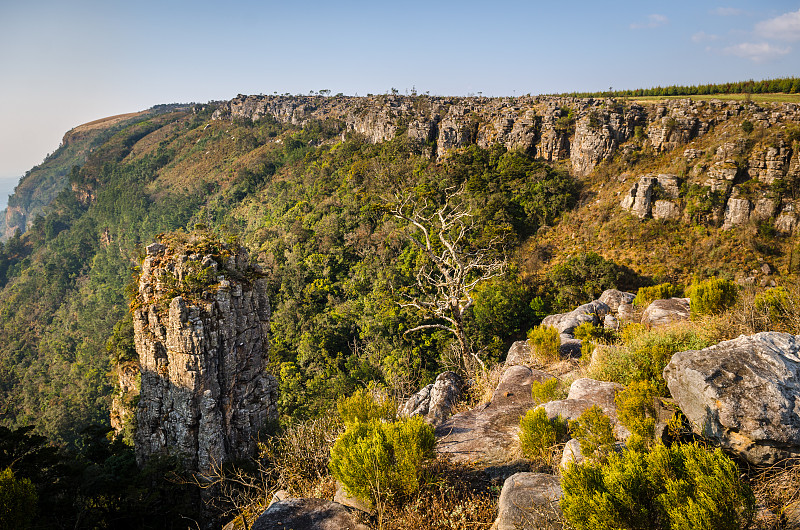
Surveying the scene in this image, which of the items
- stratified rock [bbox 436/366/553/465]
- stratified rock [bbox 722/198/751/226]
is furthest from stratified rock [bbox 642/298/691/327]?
stratified rock [bbox 722/198/751/226]

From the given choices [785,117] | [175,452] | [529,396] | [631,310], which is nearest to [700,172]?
[785,117]

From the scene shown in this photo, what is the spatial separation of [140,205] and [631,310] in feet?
254

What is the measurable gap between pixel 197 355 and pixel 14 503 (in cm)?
995

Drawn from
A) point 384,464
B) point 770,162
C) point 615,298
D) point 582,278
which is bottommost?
point 582,278

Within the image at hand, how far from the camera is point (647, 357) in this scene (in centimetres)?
563

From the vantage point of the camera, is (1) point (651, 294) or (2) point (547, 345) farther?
(1) point (651, 294)

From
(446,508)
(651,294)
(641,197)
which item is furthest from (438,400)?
(641,197)

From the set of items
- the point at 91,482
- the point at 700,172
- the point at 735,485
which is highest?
the point at 700,172

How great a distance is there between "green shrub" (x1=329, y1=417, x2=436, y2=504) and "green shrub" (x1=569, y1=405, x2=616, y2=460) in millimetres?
1673

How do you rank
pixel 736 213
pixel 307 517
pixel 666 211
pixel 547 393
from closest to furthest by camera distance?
pixel 307 517 → pixel 547 393 → pixel 736 213 → pixel 666 211

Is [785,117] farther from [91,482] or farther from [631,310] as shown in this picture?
[91,482]

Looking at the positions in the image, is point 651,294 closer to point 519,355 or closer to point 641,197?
point 519,355

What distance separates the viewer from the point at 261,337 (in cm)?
1516

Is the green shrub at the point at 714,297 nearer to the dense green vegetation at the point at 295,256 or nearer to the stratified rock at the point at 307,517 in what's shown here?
the dense green vegetation at the point at 295,256
